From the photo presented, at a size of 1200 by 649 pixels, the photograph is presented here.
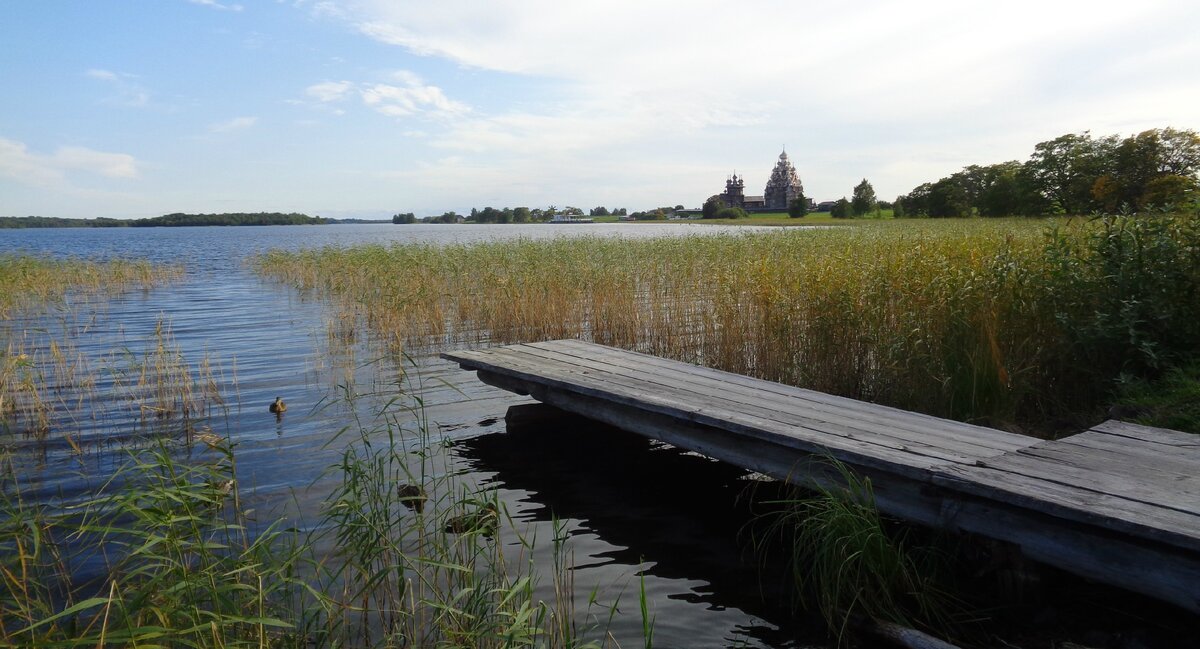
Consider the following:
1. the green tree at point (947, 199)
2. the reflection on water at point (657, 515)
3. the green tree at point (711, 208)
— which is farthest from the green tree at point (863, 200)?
the reflection on water at point (657, 515)

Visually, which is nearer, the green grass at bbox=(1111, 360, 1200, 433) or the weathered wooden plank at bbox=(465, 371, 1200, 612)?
the weathered wooden plank at bbox=(465, 371, 1200, 612)

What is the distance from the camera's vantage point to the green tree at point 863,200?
265 feet

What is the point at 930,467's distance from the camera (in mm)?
3543

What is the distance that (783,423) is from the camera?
14.8 feet

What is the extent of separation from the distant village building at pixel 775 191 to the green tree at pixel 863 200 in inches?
1180

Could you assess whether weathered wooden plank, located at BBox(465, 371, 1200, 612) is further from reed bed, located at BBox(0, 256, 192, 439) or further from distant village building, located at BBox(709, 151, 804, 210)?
distant village building, located at BBox(709, 151, 804, 210)

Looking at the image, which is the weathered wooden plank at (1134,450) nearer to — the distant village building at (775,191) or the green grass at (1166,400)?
the green grass at (1166,400)

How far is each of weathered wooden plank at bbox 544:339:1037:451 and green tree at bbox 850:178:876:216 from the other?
77032 mm

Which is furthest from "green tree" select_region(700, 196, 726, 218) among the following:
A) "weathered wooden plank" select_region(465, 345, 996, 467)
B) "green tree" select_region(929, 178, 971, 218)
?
"weathered wooden plank" select_region(465, 345, 996, 467)

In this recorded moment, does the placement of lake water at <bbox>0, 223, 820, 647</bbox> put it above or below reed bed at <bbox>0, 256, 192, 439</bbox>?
below

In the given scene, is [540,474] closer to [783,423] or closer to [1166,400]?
[783,423]

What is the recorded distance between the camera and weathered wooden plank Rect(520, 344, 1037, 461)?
13.4ft

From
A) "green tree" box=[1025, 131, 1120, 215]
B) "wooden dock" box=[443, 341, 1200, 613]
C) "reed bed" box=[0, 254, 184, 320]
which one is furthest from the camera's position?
"green tree" box=[1025, 131, 1120, 215]

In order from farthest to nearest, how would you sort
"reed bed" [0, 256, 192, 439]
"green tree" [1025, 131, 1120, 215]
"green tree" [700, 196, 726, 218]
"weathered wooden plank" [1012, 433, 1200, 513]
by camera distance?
"green tree" [700, 196, 726, 218] → "green tree" [1025, 131, 1120, 215] → "reed bed" [0, 256, 192, 439] → "weathered wooden plank" [1012, 433, 1200, 513]
